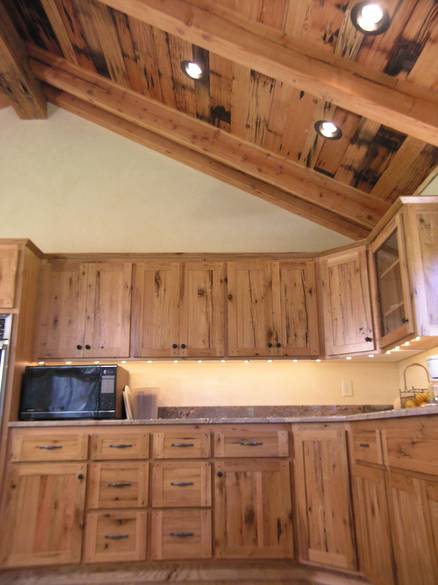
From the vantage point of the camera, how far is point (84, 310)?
11.9 feet

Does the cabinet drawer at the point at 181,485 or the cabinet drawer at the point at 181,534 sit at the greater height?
the cabinet drawer at the point at 181,485

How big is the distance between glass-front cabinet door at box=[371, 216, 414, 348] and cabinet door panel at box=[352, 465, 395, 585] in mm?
821

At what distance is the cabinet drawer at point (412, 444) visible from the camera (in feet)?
6.13

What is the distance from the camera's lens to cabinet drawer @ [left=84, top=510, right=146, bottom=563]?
285cm

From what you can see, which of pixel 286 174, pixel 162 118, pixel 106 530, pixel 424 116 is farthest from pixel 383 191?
pixel 106 530

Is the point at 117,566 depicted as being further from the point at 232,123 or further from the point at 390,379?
the point at 232,123

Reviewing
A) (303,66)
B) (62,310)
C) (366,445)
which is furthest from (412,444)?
(62,310)

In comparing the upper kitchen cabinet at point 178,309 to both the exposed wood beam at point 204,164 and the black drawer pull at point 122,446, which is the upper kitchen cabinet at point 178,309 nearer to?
the black drawer pull at point 122,446

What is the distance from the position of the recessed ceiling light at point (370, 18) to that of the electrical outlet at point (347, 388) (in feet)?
7.80

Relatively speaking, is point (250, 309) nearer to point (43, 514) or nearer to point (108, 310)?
point (108, 310)

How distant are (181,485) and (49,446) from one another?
860 millimetres

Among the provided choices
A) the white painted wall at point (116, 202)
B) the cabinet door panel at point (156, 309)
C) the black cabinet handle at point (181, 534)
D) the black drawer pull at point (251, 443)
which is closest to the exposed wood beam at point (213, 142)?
the white painted wall at point (116, 202)

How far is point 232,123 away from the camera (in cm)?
365

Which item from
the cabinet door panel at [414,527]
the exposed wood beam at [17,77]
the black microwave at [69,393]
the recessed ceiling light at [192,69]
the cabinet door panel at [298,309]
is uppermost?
the exposed wood beam at [17,77]
